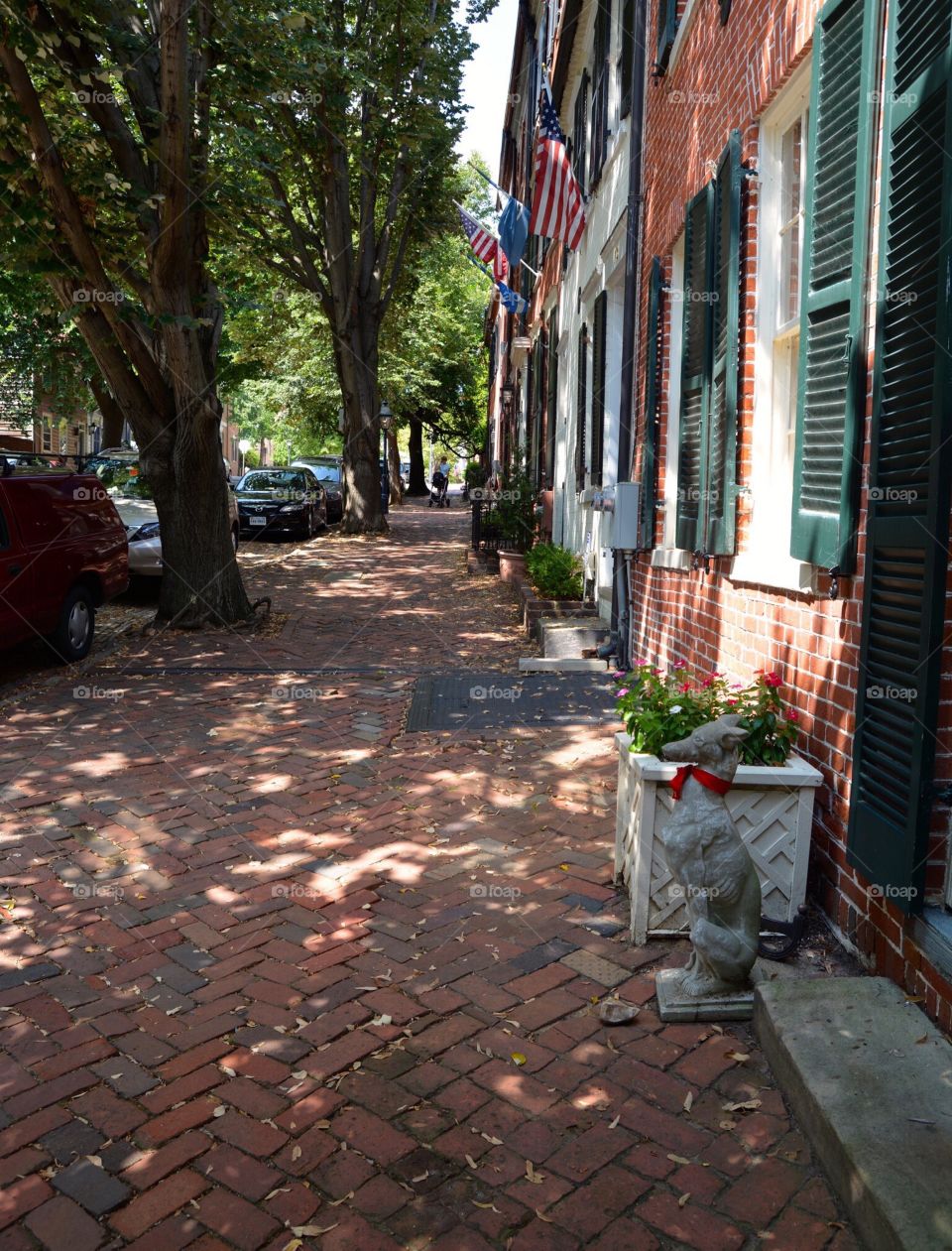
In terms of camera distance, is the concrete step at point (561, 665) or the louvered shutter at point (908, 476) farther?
the concrete step at point (561, 665)

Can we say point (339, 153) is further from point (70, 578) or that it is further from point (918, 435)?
point (918, 435)

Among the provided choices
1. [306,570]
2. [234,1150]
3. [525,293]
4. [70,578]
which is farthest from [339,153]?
[234,1150]

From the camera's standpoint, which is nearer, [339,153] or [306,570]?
[306,570]

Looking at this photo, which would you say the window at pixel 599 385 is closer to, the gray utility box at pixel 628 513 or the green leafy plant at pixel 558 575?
the green leafy plant at pixel 558 575

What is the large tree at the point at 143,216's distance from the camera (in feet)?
30.1

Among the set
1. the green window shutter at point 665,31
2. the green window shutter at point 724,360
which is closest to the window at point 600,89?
the green window shutter at point 665,31

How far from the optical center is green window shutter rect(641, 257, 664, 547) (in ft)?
24.6

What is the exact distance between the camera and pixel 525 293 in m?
22.6

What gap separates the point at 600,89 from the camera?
37.4 ft

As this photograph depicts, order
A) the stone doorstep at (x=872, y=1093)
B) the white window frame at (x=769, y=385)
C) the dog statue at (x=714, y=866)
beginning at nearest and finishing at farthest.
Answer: the stone doorstep at (x=872, y=1093)
the dog statue at (x=714, y=866)
the white window frame at (x=769, y=385)

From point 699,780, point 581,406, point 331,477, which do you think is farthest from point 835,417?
point 331,477

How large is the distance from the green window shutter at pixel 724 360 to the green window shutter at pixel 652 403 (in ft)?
5.71

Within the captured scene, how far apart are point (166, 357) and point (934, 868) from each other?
9.35 m

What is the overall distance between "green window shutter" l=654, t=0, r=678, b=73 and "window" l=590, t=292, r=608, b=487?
2.90 metres
